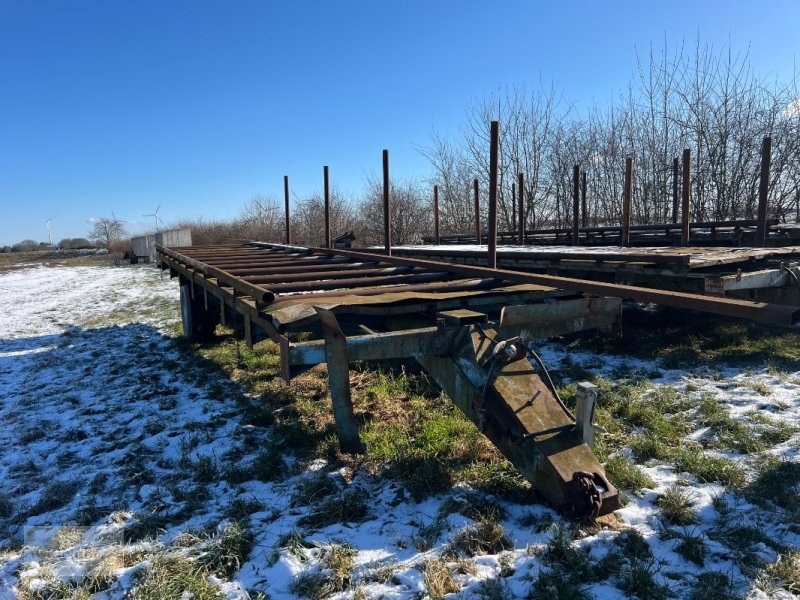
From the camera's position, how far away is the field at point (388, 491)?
2148mm

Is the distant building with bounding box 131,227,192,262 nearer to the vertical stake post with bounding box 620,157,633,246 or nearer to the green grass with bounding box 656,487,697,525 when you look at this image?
the vertical stake post with bounding box 620,157,633,246

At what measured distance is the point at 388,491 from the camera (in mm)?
2891

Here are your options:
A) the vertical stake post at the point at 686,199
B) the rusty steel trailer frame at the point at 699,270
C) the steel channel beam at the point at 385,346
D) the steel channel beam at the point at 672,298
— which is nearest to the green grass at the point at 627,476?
the steel channel beam at the point at 672,298

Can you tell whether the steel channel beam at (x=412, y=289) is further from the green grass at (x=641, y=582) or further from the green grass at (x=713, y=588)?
the green grass at (x=713, y=588)

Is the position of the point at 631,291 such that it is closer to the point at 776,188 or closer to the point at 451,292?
the point at 451,292

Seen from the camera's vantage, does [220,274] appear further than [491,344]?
Yes

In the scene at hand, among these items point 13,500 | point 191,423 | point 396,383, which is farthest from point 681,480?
point 13,500

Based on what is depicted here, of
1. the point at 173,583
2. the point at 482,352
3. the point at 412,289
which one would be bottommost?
the point at 173,583

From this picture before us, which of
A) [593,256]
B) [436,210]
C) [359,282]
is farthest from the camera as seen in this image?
[436,210]

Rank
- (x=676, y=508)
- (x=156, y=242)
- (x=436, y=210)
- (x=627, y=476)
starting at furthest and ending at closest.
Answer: (x=156, y=242)
(x=436, y=210)
(x=627, y=476)
(x=676, y=508)

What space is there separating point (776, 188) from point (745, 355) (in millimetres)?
9798

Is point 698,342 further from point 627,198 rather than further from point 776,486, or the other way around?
point 776,486

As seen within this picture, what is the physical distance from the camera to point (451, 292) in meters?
3.93

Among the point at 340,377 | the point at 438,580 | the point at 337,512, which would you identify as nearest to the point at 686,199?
the point at 340,377
